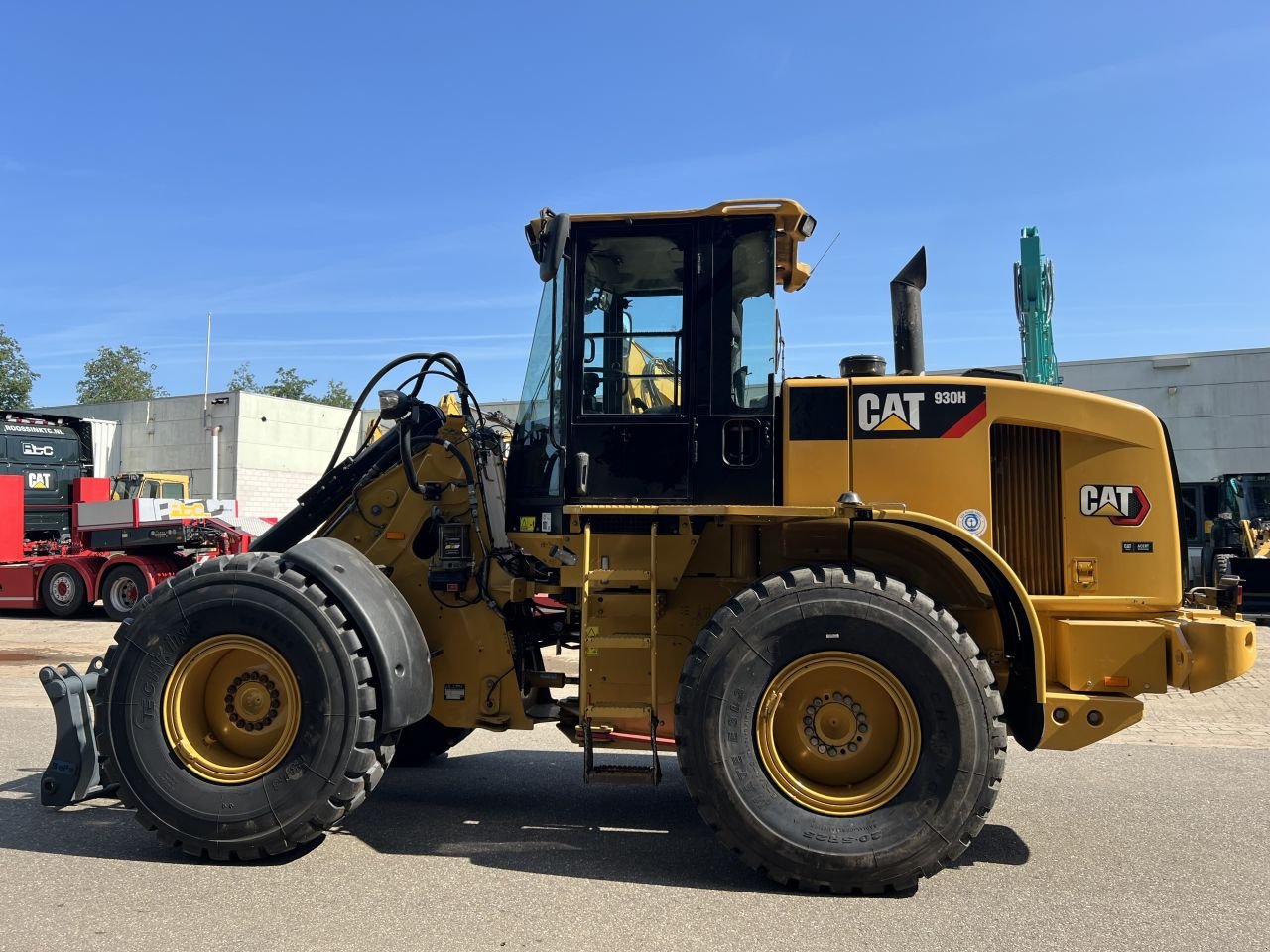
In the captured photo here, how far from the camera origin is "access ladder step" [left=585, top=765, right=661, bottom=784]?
4.42m

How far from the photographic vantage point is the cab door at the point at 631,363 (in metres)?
4.66

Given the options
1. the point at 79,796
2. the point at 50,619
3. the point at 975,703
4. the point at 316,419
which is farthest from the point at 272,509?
the point at 975,703

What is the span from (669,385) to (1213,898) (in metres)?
3.21

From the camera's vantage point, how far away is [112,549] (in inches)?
628

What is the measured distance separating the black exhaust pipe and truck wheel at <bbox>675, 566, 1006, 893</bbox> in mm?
1337

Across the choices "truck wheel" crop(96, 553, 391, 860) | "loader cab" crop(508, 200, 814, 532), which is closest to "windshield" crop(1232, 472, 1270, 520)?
"loader cab" crop(508, 200, 814, 532)

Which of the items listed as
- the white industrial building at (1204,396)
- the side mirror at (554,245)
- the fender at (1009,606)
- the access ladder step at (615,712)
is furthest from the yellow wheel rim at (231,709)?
the white industrial building at (1204,396)

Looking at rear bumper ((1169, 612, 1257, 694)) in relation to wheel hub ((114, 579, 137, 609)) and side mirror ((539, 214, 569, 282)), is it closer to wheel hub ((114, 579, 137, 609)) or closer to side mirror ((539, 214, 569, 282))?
side mirror ((539, 214, 569, 282))

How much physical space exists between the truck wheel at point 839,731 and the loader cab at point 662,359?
700 mm

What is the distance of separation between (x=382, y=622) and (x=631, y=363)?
1721 mm

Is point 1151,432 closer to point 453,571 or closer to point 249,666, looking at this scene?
point 453,571

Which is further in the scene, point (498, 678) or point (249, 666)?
point (498, 678)

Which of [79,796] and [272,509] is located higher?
[272,509]

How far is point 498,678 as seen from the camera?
5074 mm
